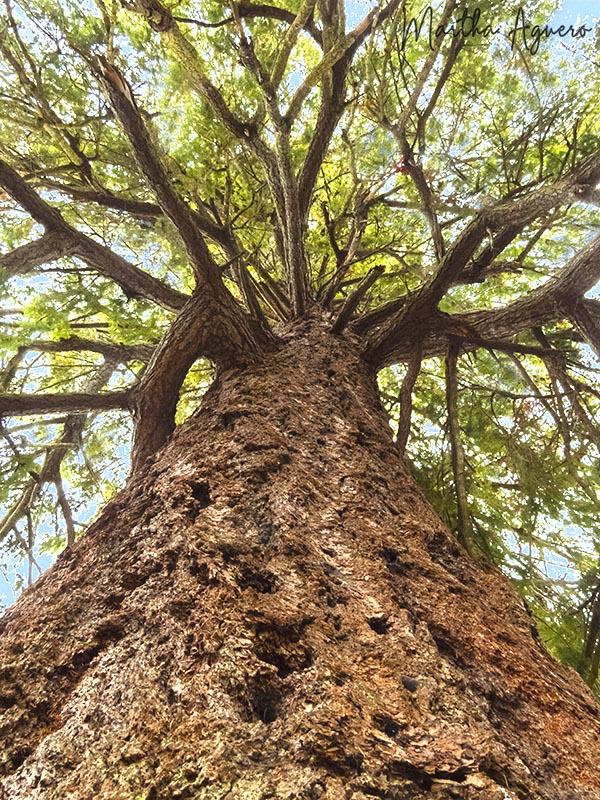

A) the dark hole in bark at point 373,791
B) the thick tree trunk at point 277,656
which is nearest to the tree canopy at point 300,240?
the thick tree trunk at point 277,656

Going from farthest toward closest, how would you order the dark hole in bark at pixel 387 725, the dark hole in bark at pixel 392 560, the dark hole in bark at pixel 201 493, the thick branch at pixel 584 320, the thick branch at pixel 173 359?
the thick branch at pixel 584 320
the thick branch at pixel 173 359
the dark hole in bark at pixel 201 493
the dark hole in bark at pixel 392 560
the dark hole in bark at pixel 387 725

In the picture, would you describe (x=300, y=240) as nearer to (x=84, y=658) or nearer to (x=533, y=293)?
(x=533, y=293)

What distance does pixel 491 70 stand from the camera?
15.7 feet

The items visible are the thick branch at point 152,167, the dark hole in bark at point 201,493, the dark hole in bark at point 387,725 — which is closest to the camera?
the dark hole in bark at point 387,725

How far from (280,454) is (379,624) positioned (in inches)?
31.6

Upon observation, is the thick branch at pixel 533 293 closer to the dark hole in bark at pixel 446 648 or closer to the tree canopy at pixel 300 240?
the tree canopy at pixel 300 240

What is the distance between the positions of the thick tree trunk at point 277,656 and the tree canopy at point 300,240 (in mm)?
754

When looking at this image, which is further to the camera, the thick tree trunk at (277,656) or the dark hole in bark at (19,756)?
the dark hole in bark at (19,756)

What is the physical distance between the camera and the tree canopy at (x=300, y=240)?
267 cm

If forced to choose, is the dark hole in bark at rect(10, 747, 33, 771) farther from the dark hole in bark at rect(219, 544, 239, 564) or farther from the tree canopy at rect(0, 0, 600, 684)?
the tree canopy at rect(0, 0, 600, 684)

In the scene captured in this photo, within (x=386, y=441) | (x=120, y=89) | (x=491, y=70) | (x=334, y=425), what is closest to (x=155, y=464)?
(x=334, y=425)

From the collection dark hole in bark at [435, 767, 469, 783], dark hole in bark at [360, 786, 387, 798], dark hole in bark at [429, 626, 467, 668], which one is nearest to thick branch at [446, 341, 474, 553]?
dark hole in bark at [429, 626, 467, 668]

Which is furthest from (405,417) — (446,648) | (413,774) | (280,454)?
(413,774)

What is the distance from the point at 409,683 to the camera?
112 cm
